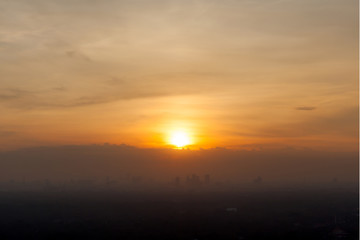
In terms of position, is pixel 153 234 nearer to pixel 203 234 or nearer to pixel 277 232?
pixel 203 234

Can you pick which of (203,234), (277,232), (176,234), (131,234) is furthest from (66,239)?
(277,232)

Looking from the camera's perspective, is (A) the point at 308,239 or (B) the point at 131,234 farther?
(B) the point at 131,234

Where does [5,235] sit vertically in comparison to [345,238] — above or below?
below

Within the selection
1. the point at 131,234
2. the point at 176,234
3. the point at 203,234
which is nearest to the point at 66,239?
the point at 131,234

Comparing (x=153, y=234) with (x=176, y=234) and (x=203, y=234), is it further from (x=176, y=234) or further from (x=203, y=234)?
(x=203, y=234)

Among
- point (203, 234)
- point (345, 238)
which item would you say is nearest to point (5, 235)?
point (203, 234)

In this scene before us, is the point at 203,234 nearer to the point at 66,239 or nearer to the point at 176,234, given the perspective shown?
the point at 176,234

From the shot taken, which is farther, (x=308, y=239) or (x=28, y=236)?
(x=28, y=236)
